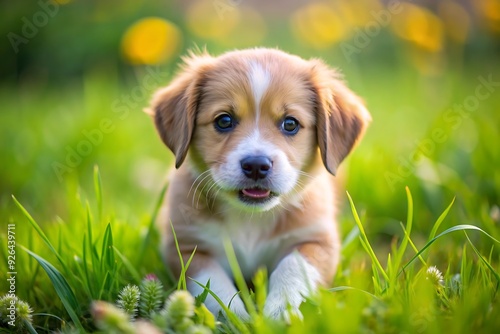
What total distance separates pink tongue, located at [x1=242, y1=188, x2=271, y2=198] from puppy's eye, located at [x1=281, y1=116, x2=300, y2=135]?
A: 353 mm

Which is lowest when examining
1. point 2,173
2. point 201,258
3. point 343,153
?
point 2,173

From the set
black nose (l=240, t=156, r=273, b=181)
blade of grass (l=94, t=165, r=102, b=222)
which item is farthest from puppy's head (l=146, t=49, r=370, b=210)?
blade of grass (l=94, t=165, r=102, b=222)

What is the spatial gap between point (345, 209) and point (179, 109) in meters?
1.91

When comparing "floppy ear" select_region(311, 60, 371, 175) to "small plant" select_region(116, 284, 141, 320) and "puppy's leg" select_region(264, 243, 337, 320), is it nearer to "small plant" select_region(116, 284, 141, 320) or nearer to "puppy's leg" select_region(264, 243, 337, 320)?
"puppy's leg" select_region(264, 243, 337, 320)

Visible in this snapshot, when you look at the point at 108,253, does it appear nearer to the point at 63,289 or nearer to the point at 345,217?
the point at 63,289

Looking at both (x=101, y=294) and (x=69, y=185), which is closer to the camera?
(x=101, y=294)

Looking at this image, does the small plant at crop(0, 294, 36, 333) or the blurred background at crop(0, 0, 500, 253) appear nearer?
the small plant at crop(0, 294, 36, 333)

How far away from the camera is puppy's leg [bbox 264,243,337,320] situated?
2473 mm

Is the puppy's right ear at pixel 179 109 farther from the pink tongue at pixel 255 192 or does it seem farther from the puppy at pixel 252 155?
the pink tongue at pixel 255 192

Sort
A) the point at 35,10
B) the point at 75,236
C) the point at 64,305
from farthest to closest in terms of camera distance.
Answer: the point at 35,10, the point at 75,236, the point at 64,305

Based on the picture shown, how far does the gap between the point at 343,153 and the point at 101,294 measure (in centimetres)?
147

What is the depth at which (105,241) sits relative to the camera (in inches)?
103

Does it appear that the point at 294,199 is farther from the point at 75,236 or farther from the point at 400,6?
the point at 400,6

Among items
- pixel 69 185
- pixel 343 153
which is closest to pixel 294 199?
pixel 343 153
